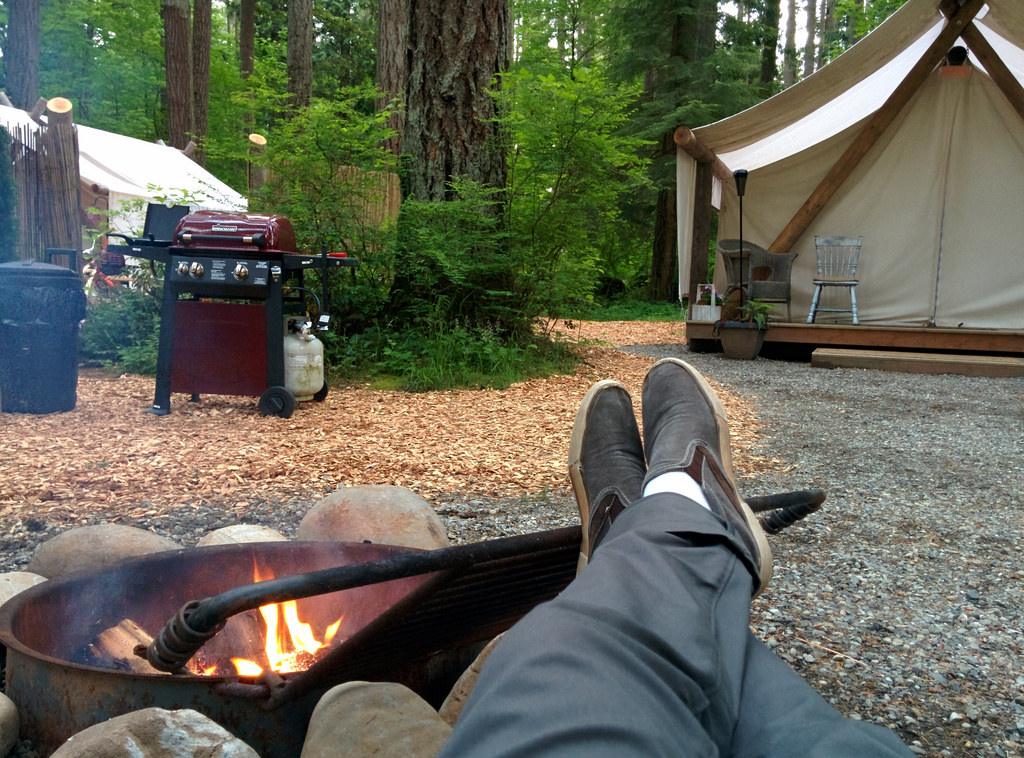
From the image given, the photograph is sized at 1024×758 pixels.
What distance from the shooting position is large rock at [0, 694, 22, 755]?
121cm

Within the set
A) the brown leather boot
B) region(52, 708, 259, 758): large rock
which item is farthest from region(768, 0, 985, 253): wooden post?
region(52, 708, 259, 758): large rock

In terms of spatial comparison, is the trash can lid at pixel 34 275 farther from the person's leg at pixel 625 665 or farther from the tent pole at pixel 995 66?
the tent pole at pixel 995 66

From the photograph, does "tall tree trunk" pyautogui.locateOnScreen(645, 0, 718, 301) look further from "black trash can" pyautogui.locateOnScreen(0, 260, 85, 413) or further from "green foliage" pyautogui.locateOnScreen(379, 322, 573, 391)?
"black trash can" pyautogui.locateOnScreen(0, 260, 85, 413)

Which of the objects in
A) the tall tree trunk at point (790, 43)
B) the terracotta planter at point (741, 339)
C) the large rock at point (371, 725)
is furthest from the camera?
the tall tree trunk at point (790, 43)

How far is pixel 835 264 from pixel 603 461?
7.17 metres

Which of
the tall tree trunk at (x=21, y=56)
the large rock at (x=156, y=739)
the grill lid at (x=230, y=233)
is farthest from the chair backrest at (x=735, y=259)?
the tall tree trunk at (x=21, y=56)

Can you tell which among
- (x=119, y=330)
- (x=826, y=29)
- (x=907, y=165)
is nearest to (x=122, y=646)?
(x=119, y=330)

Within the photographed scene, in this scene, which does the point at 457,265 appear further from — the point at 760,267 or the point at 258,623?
the point at 760,267

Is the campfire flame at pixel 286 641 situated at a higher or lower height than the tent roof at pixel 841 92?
lower

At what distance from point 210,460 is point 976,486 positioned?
314 cm

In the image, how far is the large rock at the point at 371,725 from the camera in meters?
1.10

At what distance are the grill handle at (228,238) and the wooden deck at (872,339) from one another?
16.8 ft

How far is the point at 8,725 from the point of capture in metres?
1.22

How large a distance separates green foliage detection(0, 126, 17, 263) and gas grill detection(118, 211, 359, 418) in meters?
2.32
